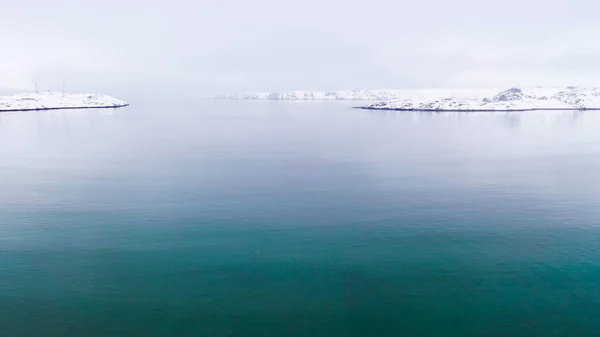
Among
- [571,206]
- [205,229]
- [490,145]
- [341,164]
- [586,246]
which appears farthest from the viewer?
[490,145]

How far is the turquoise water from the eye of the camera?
2141 centimetres

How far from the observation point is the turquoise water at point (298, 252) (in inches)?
843

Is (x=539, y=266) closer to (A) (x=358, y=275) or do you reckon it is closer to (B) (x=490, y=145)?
(A) (x=358, y=275)

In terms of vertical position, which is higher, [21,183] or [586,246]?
[21,183]

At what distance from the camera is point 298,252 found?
93.7 feet

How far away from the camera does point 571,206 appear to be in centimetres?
3941

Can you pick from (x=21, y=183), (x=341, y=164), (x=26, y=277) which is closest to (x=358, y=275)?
(x=26, y=277)

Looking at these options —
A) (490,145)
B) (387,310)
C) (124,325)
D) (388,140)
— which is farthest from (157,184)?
(490,145)

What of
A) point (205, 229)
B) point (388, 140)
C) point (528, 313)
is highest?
point (388, 140)

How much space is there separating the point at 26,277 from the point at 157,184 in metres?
23.1

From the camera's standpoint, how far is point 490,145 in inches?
3484

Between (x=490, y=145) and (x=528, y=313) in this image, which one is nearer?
(x=528, y=313)

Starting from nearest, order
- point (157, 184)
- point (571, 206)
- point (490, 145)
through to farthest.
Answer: point (571, 206) < point (157, 184) < point (490, 145)

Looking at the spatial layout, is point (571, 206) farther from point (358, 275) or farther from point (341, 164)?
point (341, 164)
